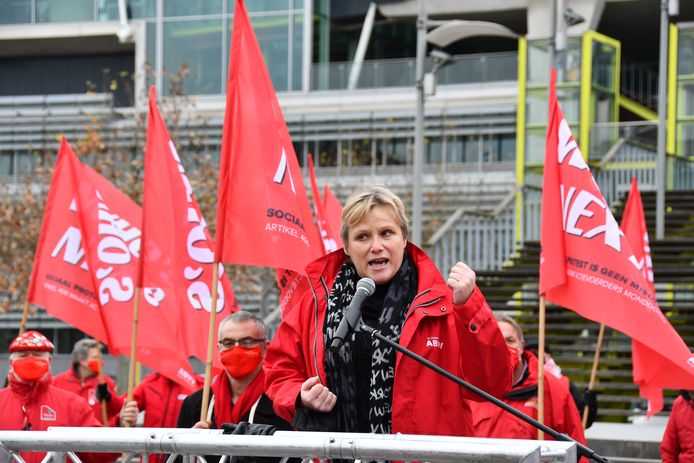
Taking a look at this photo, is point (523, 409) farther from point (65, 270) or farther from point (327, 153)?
point (327, 153)

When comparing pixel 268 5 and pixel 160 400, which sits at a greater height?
pixel 268 5

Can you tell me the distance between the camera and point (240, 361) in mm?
7418

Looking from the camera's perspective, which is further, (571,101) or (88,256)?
(571,101)

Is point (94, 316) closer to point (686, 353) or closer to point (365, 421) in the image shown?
point (686, 353)

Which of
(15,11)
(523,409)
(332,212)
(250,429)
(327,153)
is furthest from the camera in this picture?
(15,11)

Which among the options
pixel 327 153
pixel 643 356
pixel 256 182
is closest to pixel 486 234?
pixel 643 356

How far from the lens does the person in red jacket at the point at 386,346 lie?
17.6 feet

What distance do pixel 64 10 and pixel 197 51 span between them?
225 inches

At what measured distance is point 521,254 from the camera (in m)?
26.5

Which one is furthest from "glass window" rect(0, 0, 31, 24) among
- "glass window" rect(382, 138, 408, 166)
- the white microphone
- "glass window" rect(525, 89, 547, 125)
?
the white microphone

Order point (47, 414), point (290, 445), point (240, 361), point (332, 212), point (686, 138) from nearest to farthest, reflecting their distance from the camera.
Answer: point (290, 445)
point (240, 361)
point (47, 414)
point (332, 212)
point (686, 138)

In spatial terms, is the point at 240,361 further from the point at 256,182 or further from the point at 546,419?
the point at 256,182

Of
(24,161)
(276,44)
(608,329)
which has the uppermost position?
(276,44)

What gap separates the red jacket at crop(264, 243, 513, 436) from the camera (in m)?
5.36
